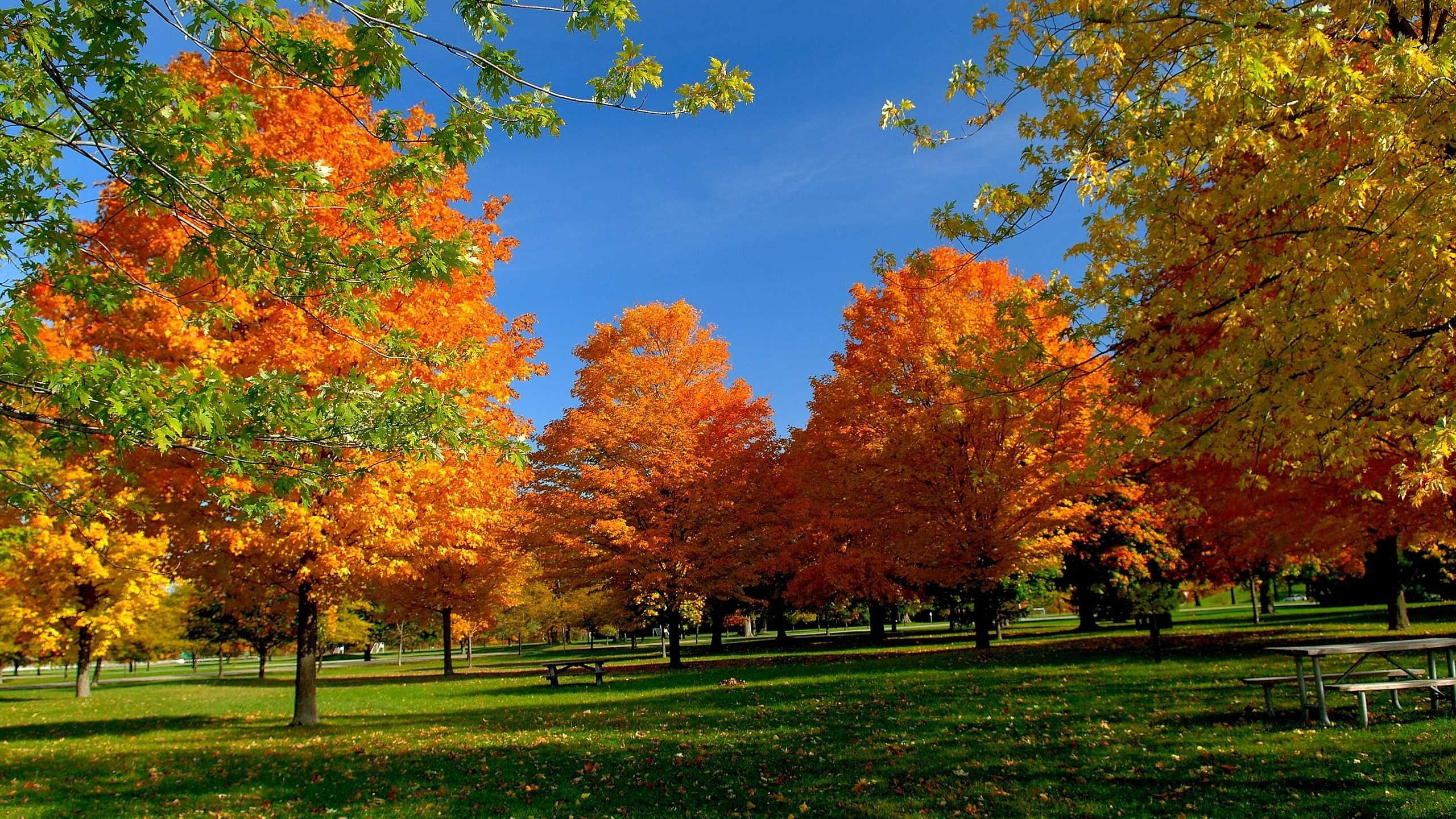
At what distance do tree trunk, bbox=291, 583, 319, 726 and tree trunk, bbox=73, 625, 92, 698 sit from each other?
14.5 metres

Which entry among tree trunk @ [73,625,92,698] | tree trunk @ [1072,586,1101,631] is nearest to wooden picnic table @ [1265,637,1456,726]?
tree trunk @ [1072,586,1101,631]

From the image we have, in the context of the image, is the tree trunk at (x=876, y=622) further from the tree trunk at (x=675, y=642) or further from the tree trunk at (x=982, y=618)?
the tree trunk at (x=982, y=618)

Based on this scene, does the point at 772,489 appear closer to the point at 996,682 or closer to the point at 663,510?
the point at 663,510

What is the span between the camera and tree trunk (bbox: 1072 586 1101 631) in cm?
3444

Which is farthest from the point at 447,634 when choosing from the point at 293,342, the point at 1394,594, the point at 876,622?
the point at 1394,594

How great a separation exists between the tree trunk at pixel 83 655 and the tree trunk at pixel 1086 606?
37.8m

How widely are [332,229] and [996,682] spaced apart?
13135 mm

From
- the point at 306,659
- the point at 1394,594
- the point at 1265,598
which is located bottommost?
the point at 1265,598

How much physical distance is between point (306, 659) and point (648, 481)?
39.0ft

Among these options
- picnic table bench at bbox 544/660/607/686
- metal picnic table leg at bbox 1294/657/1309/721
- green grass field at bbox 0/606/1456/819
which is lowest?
picnic table bench at bbox 544/660/607/686

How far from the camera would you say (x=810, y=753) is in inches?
333

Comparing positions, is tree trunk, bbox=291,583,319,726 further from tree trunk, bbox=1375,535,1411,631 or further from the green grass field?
tree trunk, bbox=1375,535,1411,631

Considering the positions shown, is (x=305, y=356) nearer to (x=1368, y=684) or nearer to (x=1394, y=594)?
Answer: (x=1368, y=684)

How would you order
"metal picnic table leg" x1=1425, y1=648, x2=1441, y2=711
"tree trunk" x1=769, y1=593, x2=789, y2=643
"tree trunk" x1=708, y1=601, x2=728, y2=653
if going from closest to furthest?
1. "metal picnic table leg" x1=1425, y1=648, x2=1441, y2=711
2. "tree trunk" x1=708, y1=601, x2=728, y2=653
3. "tree trunk" x1=769, y1=593, x2=789, y2=643
